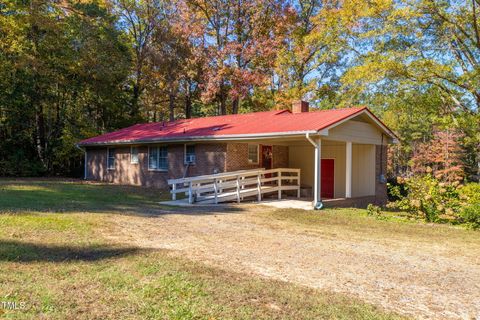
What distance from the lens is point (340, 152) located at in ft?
61.7

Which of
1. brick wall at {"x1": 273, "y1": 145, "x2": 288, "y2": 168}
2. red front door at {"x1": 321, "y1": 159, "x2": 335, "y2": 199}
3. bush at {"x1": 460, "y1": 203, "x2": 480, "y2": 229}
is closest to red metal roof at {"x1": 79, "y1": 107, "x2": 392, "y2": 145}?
brick wall at {"x1": 273, "y1": 145, "x2": 288, "y2": 168}

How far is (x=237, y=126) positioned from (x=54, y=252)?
12450 millimetres

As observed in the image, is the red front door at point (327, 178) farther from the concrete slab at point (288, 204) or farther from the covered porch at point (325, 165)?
the concrete slab at point (288, 204)

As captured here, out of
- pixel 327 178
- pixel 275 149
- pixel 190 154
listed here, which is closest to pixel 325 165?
pixel 327 178

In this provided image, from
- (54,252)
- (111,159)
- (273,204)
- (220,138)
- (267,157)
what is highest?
(220,138)

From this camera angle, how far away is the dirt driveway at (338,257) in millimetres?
4906

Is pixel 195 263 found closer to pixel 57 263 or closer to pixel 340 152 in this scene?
pixel 57 263

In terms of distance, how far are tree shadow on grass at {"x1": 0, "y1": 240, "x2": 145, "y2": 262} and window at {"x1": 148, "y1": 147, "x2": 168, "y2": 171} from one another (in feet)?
Result: 44.7

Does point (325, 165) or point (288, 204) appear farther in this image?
point (325, 165)

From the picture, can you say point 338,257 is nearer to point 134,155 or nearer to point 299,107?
point 299,107

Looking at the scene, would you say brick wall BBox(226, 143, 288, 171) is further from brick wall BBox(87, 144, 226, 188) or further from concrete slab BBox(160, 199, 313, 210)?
concrete slab BBox(160, 199, 313, 210)

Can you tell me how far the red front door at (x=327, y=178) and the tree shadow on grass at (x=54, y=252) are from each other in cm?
1409

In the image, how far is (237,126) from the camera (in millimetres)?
17875

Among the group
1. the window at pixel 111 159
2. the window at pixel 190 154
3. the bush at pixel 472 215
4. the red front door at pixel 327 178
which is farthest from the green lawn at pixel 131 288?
the window at pixel 111 159
